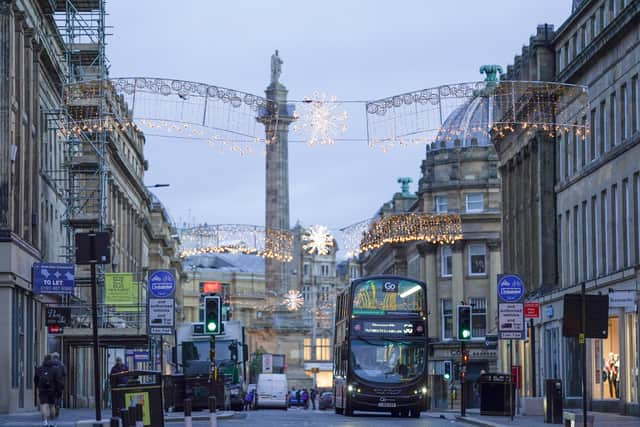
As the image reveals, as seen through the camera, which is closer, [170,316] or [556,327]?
[170,316]

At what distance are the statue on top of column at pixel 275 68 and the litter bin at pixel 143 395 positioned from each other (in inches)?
4223

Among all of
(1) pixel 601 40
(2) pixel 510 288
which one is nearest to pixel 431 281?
(1) pixel 601 40

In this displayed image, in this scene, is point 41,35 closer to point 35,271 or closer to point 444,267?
point 35,271

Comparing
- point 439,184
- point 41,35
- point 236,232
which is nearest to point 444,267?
point 439,184

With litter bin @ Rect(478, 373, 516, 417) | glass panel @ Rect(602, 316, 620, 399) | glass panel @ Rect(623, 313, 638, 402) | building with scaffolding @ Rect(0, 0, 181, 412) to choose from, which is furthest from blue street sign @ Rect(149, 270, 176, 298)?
glass panel @ Rect(602, 316, 620, 399)

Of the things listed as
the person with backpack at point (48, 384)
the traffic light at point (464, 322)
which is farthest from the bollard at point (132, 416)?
the traffic light at point (464, 322)

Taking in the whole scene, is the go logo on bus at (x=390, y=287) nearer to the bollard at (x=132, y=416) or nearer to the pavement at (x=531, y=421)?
the pavement at (x=531, y=421)

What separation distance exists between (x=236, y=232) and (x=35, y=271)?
1295 inches

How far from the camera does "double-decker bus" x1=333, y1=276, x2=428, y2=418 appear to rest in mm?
47469

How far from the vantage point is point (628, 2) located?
5022 cm

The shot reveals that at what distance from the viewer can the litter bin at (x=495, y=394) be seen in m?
46.7

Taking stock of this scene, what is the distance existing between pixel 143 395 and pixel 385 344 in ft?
67.7

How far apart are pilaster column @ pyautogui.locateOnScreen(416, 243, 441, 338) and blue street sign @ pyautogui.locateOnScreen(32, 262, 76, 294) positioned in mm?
56636

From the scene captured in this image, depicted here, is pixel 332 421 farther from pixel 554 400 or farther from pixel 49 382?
pixel 49 382
